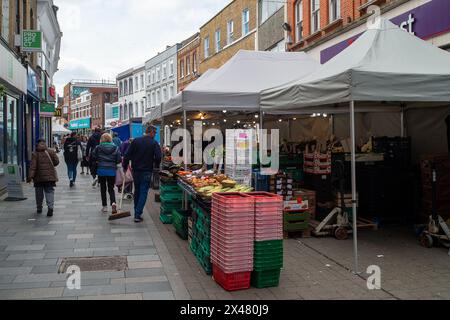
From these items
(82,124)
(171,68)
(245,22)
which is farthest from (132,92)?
(245,22)

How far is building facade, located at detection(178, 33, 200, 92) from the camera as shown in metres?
36.3

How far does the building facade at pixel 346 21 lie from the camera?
32.1 ft

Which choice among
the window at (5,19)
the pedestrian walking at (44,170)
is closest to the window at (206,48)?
the window at (5,19)

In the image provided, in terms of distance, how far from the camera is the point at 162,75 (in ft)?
150

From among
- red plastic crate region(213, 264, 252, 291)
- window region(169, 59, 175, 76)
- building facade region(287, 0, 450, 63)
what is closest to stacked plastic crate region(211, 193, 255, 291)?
red plastic crate region(213, 264, 252, 291)

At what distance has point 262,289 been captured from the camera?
5.26m

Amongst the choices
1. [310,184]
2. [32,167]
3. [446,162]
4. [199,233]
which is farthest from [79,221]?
[446,162]

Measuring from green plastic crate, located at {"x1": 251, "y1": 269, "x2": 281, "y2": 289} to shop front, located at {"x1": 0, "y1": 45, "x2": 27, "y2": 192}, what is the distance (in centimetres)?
960

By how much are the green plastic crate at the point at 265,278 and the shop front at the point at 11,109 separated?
9.60 meters

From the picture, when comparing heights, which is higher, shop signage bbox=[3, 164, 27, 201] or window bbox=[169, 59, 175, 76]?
window bbox=[169, 59, 175, 76]

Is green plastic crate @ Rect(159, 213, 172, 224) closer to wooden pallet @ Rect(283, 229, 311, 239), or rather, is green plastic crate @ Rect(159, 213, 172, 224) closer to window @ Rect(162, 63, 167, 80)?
wooden pallet @ Rect(283, 229, 311, 239)

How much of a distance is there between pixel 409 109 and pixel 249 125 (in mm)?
5821

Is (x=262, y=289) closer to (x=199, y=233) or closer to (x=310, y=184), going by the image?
(x=199, y=233)

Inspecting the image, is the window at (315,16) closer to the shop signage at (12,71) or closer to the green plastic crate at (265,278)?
the shop signage at (12,71)
